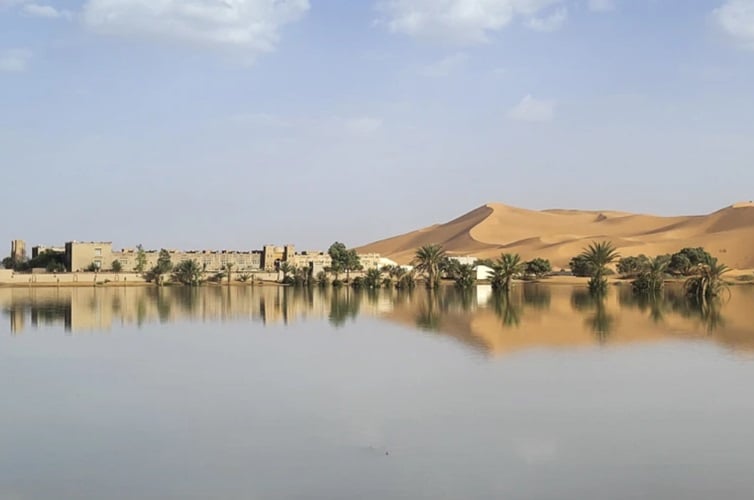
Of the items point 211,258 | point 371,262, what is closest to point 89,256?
point 211,258

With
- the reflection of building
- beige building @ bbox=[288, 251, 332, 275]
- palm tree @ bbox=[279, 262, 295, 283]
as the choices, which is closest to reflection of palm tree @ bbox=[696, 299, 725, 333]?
the reflection of building

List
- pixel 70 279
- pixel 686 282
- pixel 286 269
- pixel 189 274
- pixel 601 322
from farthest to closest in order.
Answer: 1. pixel 286 269
2. pixel 189 274
3. pixel 70 279
4. pixel 686 282
5. pixel 601 322

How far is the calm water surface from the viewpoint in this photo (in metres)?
9.95

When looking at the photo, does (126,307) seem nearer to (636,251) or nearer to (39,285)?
(39,285)

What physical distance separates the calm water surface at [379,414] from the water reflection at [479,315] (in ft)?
1.32

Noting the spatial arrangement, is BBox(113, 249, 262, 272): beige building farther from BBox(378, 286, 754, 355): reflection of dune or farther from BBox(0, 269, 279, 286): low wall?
BBox(378, 286, 754, 355): reflection of dune

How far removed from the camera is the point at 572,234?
451 feet

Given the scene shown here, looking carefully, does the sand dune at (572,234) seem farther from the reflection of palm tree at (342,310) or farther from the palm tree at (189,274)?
the reflection of palm tree at (342,310)

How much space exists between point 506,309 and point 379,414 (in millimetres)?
25667

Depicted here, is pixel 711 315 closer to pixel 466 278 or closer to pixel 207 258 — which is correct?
pixel 466 278

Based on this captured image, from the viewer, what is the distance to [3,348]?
23266 mm

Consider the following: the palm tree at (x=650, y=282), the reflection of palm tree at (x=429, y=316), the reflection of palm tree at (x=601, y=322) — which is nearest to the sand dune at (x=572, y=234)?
the palm tree at (x=650, y=282)

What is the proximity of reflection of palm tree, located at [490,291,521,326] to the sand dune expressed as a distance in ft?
182

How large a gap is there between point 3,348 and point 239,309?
18.2 metres
